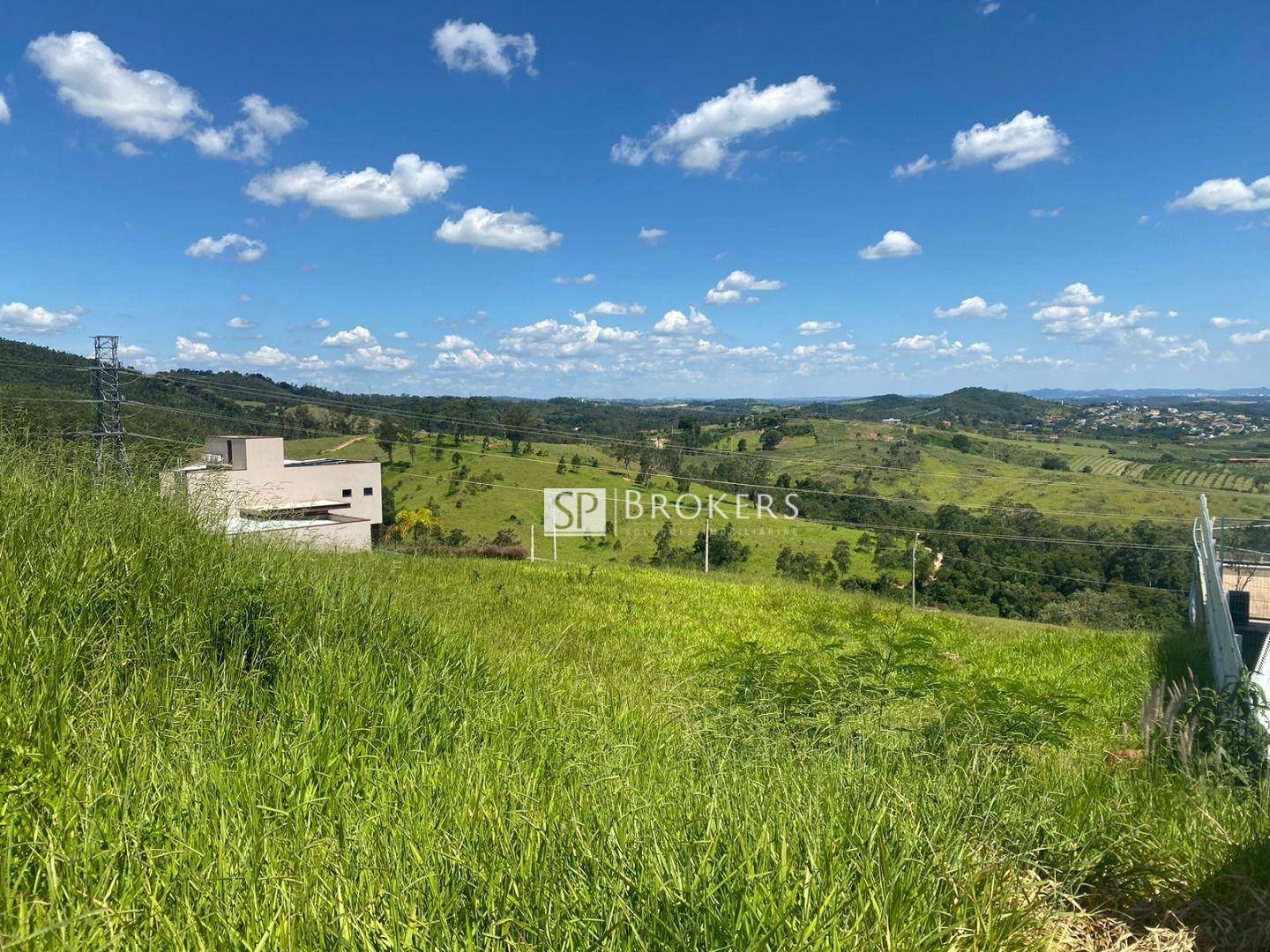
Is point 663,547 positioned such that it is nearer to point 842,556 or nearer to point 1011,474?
point 842,556

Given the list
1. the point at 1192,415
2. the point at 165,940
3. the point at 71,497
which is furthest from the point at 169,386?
the point at 1192,415

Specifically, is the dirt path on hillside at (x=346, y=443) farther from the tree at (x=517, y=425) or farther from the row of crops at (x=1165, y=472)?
the row of crops at (x=1165, y=472)

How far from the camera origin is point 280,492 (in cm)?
1050

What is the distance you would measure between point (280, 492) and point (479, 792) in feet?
30.8

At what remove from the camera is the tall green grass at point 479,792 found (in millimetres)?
1715

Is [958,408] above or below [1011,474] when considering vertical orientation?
above

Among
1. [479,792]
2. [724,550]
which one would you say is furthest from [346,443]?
[479,792]

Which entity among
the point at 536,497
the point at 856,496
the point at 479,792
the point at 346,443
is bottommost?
the point at 536,497

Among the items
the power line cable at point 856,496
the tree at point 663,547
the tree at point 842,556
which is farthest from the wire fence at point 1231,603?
the power line cable at point 856,496

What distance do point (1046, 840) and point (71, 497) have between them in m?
5.42

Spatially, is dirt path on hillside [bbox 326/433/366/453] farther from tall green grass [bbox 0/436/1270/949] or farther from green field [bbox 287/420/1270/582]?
tall green grass [bbox 0/436/1270/949]

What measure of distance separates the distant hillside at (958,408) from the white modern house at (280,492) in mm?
55892

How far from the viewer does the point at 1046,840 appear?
8.14 ft

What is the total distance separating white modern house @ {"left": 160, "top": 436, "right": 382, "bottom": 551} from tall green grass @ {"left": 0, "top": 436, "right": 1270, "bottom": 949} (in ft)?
4.47
